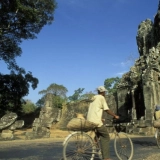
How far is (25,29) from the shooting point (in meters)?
21.1

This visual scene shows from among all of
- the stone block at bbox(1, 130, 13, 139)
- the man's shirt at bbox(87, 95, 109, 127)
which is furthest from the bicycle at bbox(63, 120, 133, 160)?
the stone block at bbox(1, 130, 13, 139)

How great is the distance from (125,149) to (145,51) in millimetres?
26090

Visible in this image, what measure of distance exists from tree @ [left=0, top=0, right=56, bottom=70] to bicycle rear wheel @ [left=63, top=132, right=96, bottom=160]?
47.8 ft

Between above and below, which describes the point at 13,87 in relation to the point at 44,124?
above

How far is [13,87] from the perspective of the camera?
22484mm

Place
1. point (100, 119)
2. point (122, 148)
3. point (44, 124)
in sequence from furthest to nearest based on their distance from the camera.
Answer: point (44, 124)
point (122, 148)
point (100, 119)

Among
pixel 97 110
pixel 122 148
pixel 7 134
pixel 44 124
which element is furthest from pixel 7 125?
pixel 97 110

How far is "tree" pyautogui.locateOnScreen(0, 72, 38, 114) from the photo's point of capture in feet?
72.6

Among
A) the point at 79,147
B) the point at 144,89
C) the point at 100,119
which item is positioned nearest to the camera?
the point at 79,147

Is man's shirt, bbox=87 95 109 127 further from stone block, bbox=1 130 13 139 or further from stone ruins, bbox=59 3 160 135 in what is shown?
stone ruins, bbox=59 3 160 135

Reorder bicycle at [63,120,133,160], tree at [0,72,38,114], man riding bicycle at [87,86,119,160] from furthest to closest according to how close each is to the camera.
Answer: tree at [0,72,38,114] < man riding bicycle at [87,86,119,160] < bicycle at [63,120,133,160]

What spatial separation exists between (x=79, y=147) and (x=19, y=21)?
57.2 ft

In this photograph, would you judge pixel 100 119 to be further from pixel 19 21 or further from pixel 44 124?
pixel 19 21

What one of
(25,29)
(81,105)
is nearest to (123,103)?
(81,105)
